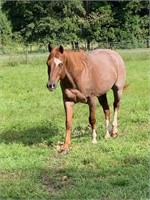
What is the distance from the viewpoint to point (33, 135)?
7.82 meters

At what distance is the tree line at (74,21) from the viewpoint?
39.4m

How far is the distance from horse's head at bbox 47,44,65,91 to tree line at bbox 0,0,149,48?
106 ft

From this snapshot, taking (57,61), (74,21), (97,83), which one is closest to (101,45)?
(74,21)

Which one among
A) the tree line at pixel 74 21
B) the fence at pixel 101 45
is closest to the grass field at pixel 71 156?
the fence at pixel 101 45

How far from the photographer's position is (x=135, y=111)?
31.3 ft

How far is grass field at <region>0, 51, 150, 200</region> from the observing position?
4.80 metres

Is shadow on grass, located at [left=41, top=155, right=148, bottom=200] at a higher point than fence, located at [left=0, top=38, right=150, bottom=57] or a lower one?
higher

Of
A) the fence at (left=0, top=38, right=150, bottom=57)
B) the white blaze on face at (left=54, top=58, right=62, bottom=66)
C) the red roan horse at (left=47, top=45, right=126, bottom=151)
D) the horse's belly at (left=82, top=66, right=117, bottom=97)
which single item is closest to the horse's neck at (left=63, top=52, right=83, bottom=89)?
the red roan horse at (left=47, top=45, right=126, bottom=151)

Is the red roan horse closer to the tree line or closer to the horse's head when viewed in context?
the horse's head

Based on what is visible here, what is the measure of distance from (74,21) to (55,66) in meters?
35.5

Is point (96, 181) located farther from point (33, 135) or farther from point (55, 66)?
point (33, 135)

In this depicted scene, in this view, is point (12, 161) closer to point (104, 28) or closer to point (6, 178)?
point (6, 178)

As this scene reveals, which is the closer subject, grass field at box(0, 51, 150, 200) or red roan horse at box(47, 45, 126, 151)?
grass field at box(0, 51, 150, 200)

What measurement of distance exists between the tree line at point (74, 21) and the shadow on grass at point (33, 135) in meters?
30.8
